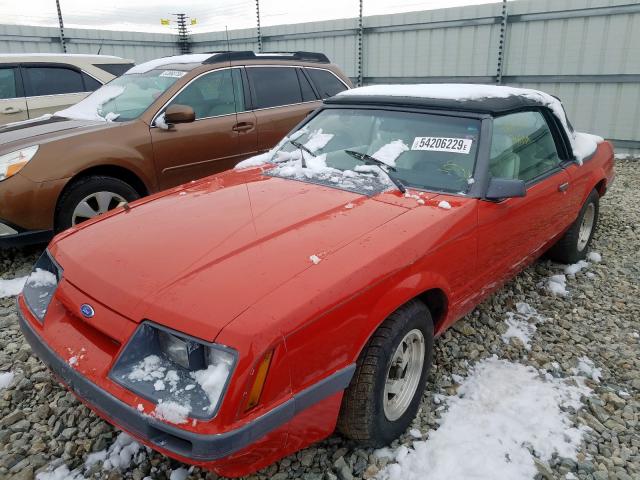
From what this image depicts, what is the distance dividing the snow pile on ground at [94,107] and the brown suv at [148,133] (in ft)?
0.05

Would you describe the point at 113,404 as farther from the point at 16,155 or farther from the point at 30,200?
the point at 16,155

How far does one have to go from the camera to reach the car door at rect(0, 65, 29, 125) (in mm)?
6480

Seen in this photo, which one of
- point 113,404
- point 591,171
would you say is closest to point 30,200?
point 113,404

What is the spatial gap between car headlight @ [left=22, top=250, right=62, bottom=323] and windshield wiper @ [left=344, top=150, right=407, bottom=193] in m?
1.74

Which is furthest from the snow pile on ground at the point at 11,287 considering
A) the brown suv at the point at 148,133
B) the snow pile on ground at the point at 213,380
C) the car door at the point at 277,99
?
the snow pile on ground at the point at 213,380

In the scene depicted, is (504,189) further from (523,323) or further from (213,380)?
(213,380)

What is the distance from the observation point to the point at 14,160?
3.86m

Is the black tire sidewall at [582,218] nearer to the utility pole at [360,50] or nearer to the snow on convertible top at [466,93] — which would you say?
the snow on convertible top at [466,93]

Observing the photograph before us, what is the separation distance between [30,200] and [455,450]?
350cm

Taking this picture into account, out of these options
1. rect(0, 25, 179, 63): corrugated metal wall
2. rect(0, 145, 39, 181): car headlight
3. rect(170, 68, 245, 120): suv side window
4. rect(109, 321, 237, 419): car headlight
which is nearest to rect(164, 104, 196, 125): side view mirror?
rect(170, 68, 245, 120): suv side window

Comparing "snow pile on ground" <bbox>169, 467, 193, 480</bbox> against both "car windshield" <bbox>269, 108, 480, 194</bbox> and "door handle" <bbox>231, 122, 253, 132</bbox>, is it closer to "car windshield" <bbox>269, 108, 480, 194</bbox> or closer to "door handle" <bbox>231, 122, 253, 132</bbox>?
"car windshield" <bbox>269, 108, 480, 194</bbox>

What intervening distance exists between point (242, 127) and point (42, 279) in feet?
10.2

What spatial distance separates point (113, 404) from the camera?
1721 millimetres

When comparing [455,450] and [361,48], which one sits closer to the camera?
[455,450]
